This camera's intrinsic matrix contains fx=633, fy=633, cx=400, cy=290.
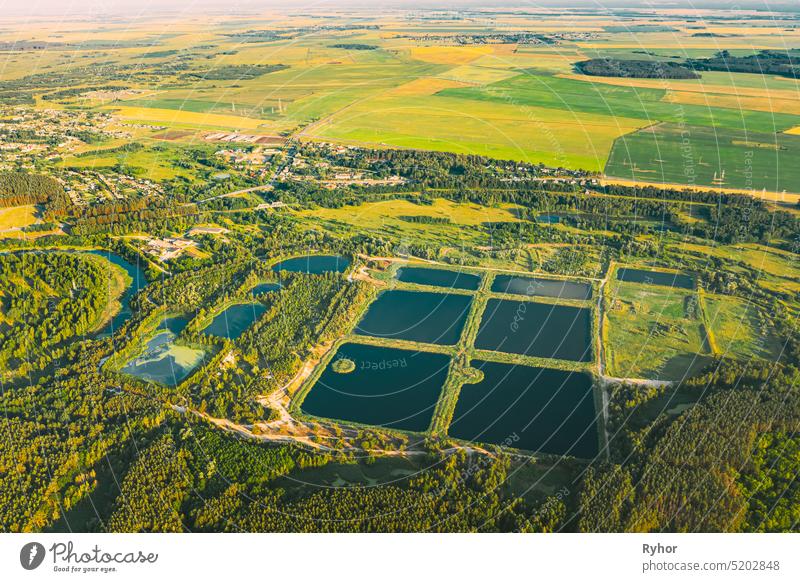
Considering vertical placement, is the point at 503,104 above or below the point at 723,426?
above

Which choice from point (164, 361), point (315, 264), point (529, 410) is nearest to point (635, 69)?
point (315, 264)

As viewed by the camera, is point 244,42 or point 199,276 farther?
point 244,42

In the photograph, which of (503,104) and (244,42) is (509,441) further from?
(244,42)

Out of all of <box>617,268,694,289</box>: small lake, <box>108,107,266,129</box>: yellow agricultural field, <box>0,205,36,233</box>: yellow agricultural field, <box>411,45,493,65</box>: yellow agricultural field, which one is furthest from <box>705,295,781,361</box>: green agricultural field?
<box>411,45,493,65</box>: yellow agricultural field

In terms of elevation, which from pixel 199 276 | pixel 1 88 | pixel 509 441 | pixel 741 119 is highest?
pixel 1 88

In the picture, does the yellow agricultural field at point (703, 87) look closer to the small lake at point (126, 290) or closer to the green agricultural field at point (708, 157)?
the green agricultural field at point (708, 157)

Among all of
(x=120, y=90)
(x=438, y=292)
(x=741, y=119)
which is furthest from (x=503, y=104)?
(x=120, y=90)

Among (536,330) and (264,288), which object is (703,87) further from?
(264,288)
